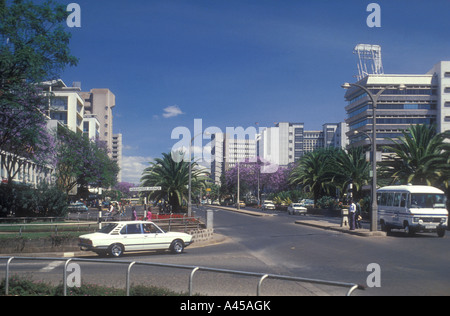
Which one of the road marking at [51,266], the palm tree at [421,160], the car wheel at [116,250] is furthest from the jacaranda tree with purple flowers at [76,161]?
the road marking at [51,266]

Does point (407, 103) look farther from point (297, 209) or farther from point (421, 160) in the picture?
point (421, 160)

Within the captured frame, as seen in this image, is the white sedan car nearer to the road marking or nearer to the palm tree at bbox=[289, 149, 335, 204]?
the road marking

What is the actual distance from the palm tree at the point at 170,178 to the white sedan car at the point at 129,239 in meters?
16.5

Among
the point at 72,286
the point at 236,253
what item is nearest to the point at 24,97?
the point at 236,253

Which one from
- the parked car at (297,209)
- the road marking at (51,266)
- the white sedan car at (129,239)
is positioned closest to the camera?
the road marking at (51,266)

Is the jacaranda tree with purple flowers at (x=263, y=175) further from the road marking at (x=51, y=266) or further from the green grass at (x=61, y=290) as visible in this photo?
the green grass at (x=61, y=290)

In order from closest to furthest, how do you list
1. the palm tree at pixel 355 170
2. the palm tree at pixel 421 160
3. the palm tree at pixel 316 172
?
the palm tree at pixel 421 160 → the palm tree at pixel 355 170 → the palm tree at pixel 316 172

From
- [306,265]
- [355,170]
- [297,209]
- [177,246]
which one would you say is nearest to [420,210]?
[306,265]

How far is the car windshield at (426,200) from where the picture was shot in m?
24.8

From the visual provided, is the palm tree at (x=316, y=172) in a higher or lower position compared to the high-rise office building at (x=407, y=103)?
lower

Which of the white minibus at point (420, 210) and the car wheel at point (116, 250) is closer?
the car wheel at point (116, 250)
